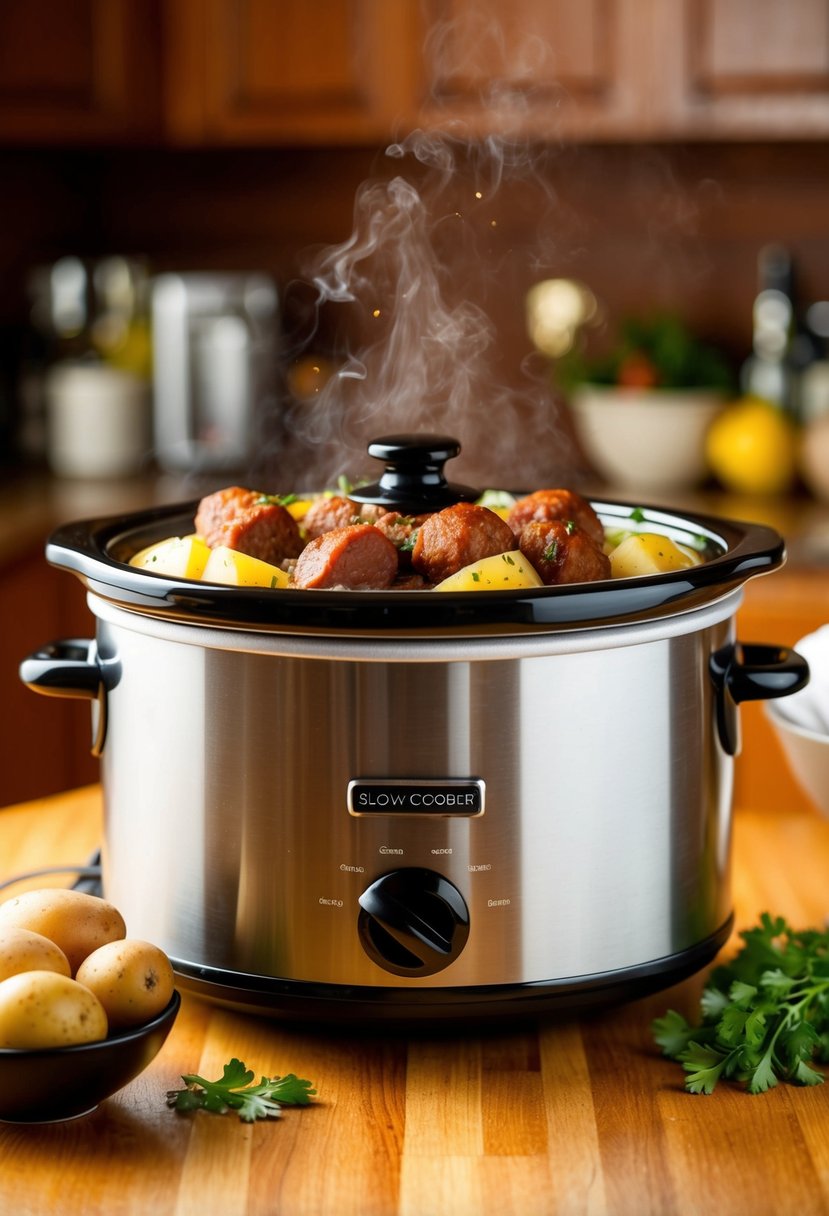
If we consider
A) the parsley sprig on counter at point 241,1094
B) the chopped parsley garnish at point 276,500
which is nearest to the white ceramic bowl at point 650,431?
the chopped parsley garnish at point 276,500

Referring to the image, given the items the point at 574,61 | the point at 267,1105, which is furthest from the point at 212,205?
the point at 267,1105

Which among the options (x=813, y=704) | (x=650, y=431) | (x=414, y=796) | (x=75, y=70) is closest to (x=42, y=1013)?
(x=414, y=796)

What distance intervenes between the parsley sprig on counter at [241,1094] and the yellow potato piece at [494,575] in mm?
345

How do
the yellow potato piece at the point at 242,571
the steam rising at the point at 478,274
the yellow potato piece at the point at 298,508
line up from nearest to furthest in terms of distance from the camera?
the yellow potato piece at the point at 242,571, the yellow potato piece at the point at 298,508, the steam rising at the point at 478,274

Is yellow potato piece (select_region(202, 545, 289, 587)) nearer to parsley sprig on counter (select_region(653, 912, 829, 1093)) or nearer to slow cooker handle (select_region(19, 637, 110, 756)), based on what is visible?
slow cooker handle (select_region(19, 637, 110, 756))

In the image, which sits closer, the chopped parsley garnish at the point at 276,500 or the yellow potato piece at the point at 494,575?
the yellow potato piece at the point at 494,575

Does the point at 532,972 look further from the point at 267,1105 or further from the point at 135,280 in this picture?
the point at 135,280

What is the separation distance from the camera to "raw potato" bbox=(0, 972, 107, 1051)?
84 cm

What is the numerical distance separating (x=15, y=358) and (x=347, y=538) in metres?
2.79

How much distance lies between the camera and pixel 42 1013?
0.84 m

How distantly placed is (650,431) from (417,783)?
7.79 feet

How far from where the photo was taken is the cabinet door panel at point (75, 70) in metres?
3.15

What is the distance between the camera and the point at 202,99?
129 inches

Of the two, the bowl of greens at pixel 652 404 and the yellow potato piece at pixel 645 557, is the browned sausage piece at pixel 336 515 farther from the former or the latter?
the bowl of greens at pixel 652 404
